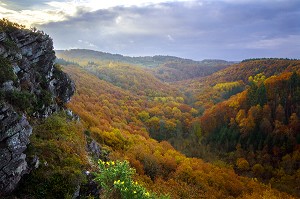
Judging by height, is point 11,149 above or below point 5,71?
below

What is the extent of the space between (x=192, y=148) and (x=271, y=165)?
122ft

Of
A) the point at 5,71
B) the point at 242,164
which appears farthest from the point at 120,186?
the point at 242,164

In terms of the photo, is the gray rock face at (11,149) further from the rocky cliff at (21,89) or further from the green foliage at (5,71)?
the green foliage at (5,71)

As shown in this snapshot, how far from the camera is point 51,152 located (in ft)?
84.2

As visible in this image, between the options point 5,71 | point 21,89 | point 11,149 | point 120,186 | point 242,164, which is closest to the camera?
point 120,186

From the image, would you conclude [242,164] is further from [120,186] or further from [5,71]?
[5,71]

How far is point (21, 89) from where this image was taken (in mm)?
27797

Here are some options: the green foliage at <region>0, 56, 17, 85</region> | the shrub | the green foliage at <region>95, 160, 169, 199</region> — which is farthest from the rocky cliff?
the shrub

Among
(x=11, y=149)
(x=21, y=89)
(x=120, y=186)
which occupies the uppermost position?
(x=21, y=89)

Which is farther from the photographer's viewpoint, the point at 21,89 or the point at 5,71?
the point at 21,89

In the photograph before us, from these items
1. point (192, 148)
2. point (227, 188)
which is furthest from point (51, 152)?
point (192, 148)

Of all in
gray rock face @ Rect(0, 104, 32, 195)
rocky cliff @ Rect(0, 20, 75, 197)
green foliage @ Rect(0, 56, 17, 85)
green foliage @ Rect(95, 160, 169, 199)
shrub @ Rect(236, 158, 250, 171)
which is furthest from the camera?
shrub @ Rect(236, 158, 250, 171)

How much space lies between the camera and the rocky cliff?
2078 cm

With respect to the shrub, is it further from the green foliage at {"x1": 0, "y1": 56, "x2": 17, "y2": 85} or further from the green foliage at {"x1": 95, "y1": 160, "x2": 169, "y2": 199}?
the green foliage at {"x1": 0, "y1": 56, "x2": 17, "y2": 85}
